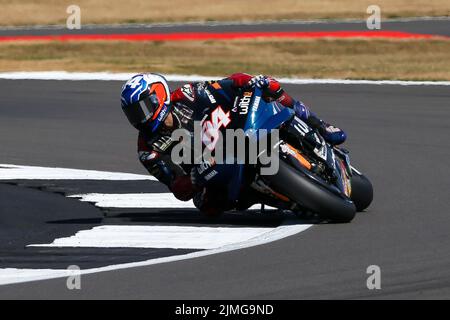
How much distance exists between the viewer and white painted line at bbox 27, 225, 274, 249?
10.0 metres

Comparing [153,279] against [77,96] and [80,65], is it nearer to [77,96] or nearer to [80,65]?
[77,96]

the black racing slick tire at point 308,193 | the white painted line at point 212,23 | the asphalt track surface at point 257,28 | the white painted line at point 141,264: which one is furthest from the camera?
the white painted line at point 212,23

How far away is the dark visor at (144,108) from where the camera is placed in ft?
35.2

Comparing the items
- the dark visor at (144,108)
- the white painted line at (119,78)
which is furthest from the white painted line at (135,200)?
the white painted line at (119,78)

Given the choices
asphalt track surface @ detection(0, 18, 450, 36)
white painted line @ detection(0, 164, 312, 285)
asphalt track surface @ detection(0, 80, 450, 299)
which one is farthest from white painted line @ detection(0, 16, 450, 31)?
white painted line @ detection(0, 164, 312, 285)

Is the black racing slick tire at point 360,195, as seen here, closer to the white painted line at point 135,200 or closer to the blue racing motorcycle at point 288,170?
the blue racing motorcycle at point 288,170

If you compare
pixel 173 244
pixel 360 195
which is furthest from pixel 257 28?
pixel 173 244

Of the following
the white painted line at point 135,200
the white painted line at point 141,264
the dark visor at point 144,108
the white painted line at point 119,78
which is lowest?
the white painted line at point 141,264

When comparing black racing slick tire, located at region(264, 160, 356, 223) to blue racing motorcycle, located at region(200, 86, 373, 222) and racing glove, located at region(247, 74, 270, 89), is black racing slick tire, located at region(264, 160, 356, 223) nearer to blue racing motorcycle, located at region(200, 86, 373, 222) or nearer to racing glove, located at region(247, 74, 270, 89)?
blue racing motorcycle, located at region(200, 86, 373, 222)

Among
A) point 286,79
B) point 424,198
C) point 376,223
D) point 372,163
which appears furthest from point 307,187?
point 286,79

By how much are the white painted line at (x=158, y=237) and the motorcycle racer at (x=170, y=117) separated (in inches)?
12.6

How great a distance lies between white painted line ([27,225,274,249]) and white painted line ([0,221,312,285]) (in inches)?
5.2

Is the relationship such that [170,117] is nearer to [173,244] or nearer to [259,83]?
[259,83]

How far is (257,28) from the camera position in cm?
3569
